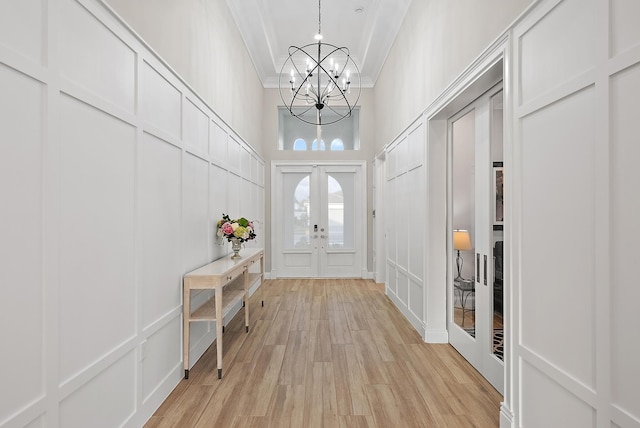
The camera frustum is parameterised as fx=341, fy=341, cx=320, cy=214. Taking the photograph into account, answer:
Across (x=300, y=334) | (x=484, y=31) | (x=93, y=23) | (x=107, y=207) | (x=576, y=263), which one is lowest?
(x=300, y=334)

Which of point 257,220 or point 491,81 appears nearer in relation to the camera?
point 491,81

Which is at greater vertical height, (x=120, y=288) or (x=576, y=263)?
(x=576, y=263)

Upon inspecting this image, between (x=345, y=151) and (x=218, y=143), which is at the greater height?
(x=345, y=151)

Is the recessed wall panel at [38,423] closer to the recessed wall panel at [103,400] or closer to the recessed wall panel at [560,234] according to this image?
the recessed wall panel at [103,400]

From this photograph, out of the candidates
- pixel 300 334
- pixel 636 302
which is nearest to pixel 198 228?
pixel 300 334

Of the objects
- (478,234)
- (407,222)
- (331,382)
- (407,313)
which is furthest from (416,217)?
(331,382)

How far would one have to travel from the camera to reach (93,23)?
1.68 meters

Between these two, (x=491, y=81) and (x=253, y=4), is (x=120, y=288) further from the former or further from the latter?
(x=253, y=4)

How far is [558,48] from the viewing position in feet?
5.23

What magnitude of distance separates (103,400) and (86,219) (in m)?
0.94

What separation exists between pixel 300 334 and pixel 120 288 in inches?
89.1

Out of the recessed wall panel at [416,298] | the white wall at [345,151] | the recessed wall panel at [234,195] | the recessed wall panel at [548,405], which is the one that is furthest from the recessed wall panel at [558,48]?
the white wall at [345,151]

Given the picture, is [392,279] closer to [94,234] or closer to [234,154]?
[234,154]

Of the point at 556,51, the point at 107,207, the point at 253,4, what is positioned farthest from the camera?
the point at 253,4
